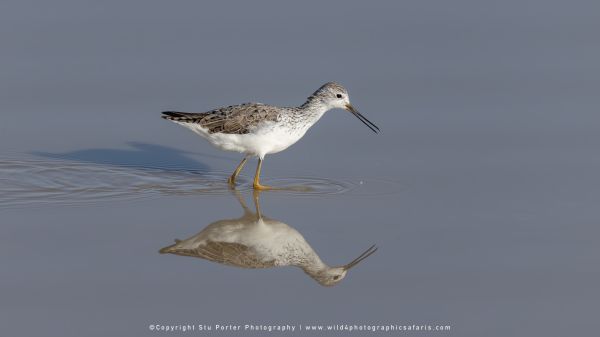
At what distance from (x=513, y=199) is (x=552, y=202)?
0.44m

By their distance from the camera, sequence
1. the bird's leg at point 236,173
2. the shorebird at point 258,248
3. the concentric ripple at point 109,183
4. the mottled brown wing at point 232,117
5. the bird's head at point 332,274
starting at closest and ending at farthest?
the bird's head at point 332,274, the shorebird at point 258,248, the concentric ripple at point 109,183, the bird's leg at point 236,173, the mottled brown wing at point 232,117

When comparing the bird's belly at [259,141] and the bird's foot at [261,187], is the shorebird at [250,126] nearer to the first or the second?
the bird's belly at [259,141]

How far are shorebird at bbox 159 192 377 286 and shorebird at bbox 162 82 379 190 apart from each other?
199 centimetres

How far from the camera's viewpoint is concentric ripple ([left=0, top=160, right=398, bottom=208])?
11.9 metres

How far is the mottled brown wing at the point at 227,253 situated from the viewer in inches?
391

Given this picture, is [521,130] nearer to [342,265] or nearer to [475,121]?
[475,121]

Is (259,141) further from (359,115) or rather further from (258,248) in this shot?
(258,248)

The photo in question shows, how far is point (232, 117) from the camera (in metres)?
13.2

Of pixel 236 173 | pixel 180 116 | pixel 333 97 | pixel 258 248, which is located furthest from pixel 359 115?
pixel 258 248

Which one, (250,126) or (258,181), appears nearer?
(258,181)

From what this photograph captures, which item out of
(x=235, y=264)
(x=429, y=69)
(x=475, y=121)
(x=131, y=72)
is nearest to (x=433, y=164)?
(x=475, y=121)

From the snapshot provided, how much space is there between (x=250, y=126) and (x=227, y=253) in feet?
10.5

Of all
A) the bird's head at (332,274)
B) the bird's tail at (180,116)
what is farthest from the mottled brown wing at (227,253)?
the bird's tail at (180,116)

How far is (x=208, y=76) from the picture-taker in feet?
49.6
